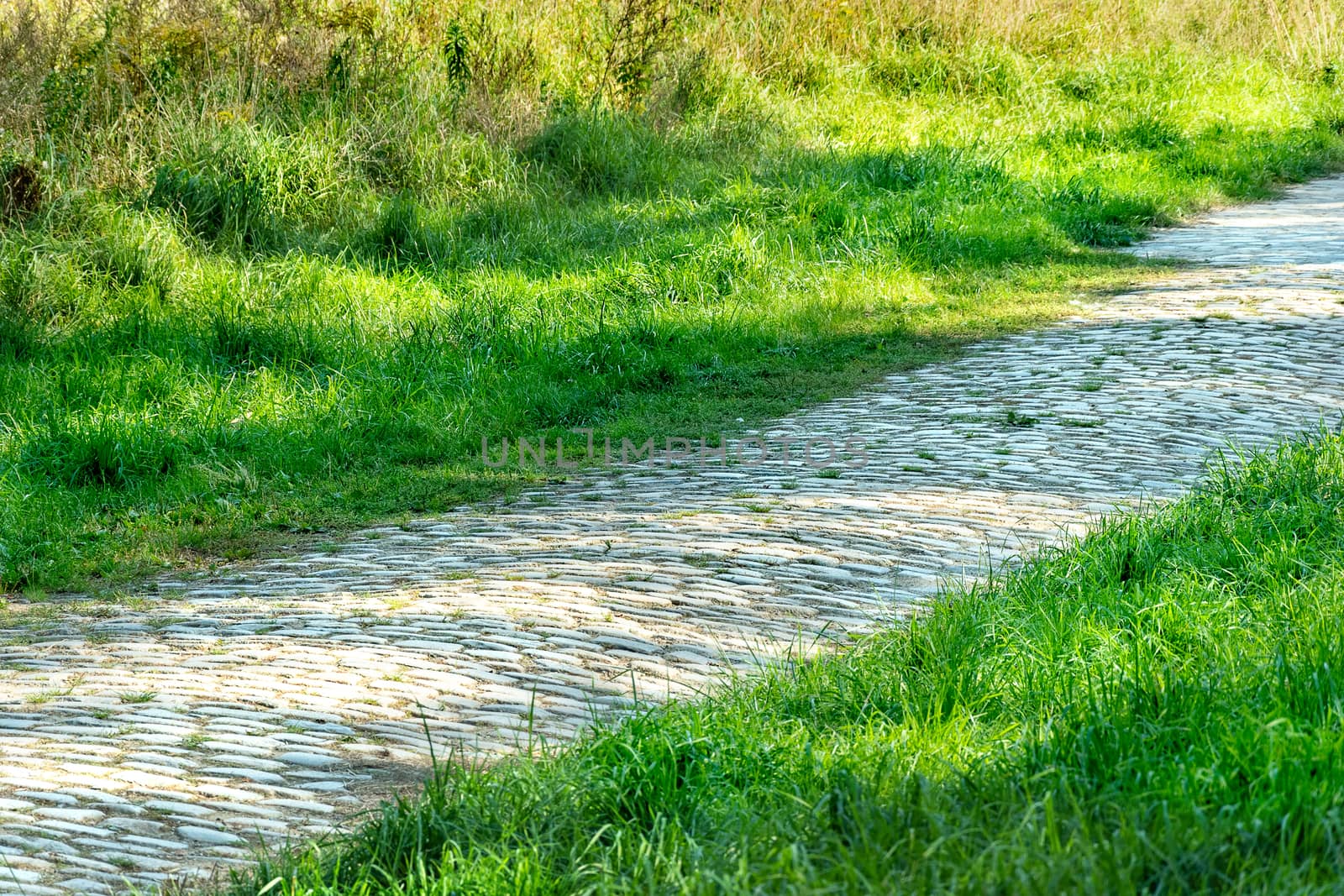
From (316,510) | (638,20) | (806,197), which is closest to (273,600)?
(316,510)

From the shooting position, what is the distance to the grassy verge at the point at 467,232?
7309mm

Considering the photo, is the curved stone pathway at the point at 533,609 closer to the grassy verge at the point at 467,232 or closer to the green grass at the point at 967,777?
the green grass at the point at 967,777

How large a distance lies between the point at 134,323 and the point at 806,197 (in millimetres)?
5665

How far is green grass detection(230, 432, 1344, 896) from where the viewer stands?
2633 millimetres

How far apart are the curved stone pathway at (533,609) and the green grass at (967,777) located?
0.48m

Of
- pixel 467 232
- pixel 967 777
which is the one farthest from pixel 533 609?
pixel 467 232

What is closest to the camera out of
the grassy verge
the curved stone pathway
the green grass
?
the green grass

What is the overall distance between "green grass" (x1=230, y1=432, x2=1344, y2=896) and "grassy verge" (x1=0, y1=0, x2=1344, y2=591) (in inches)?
128

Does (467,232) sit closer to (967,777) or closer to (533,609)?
(533,609)

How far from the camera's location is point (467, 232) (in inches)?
444

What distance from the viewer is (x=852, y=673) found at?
13.0 ft

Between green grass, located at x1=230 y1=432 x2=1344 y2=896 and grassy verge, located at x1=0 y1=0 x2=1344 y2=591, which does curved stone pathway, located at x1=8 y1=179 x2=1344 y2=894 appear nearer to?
green grass, located at x1=230 y1=432 x2=1344 y2=896

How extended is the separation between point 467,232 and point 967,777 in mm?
8880

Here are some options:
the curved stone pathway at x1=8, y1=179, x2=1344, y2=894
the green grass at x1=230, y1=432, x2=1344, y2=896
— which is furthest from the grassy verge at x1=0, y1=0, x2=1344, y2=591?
the green grass at x1=230, y1=432, x2=1344, y2=896
